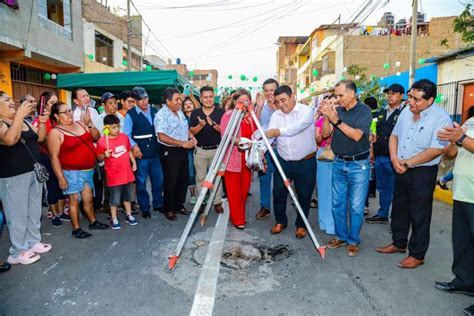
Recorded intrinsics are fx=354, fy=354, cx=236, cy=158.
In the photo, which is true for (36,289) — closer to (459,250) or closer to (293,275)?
(293,275)

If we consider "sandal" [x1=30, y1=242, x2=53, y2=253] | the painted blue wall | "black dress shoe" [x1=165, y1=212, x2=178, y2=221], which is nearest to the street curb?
"black dress shoe" [x1=165, y1=212, x2=178, y2=221]

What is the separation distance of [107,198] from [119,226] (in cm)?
101

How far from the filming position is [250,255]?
3984mm

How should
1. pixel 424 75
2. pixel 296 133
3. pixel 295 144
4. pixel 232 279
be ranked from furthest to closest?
1. pixel 424 75
2. pixel 295 144
3. pixel 296 133
4. pixel 232 279

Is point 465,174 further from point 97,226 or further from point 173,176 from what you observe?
point 97,226

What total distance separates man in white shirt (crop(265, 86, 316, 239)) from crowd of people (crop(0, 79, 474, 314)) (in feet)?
0.04

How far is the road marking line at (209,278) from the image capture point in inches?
114

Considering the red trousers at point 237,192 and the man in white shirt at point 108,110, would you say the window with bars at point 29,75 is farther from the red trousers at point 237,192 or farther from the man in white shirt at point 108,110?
the red trousers at point 237,192

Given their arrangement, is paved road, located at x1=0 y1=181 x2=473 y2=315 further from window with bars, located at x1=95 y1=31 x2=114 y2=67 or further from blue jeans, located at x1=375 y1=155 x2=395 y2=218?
window with bars, located at x1=95 y1=31 x2=114 y2=67

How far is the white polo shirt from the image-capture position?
14.5 feet

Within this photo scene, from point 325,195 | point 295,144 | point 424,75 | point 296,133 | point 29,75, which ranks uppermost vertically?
point 424,75

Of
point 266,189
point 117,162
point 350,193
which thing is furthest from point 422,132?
point 117,162

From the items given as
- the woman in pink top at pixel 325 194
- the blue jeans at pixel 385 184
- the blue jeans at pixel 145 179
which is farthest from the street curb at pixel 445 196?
the blue jeans at pixel 145 179

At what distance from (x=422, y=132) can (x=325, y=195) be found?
1611 mm
